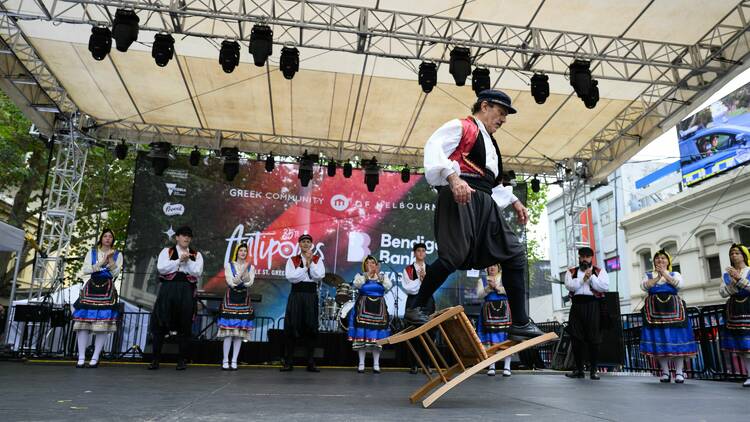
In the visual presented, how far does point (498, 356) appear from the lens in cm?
251

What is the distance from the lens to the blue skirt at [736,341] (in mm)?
5293

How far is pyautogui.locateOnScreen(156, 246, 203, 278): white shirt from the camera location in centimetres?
573

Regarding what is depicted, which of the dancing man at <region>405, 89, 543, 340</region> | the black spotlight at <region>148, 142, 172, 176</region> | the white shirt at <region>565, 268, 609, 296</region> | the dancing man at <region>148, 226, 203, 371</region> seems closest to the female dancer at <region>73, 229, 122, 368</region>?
the dancing man at <region>148, 226, 203, 371</region>

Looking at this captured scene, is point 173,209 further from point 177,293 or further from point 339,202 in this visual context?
point 177,293

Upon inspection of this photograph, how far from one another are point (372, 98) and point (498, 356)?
640cm

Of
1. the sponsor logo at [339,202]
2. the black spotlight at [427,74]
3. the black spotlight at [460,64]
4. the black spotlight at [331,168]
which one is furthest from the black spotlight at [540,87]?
the sponsor logo at [339,202]

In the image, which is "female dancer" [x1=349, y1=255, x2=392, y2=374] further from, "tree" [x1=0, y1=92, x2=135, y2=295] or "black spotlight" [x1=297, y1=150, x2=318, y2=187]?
"tree" [x1=0, y1=92, x2=135, y2=295]

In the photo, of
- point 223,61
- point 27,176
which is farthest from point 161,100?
point 27,176

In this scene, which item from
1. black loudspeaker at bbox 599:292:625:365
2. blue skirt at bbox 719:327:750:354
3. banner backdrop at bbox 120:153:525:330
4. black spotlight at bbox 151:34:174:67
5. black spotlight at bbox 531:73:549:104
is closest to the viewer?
blue skirt at bbox 719:327:750:354

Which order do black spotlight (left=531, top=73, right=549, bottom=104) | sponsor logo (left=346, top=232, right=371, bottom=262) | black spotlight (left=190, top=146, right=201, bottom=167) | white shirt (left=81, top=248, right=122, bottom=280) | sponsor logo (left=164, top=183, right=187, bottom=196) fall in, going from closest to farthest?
white shirt (left=81, top=248, right=122, bottom=280)
black spotlight (left=531, top=73, right=549, bottom=104)
black spotlight (left=190, top=146, right=201, bottom=167)
sponsor logo (left=164, top=183, right=187, bottom=196)
sponsor logo (left=346, top=232, right=371, bottom=262)

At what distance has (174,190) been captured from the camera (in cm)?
982

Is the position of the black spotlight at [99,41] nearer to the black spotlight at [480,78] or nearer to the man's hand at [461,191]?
the black spotlight at [480,78]

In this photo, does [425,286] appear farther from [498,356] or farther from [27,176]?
[27,176]

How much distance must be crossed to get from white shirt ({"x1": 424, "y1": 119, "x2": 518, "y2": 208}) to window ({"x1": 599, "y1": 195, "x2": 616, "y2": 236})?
62.5 feet
